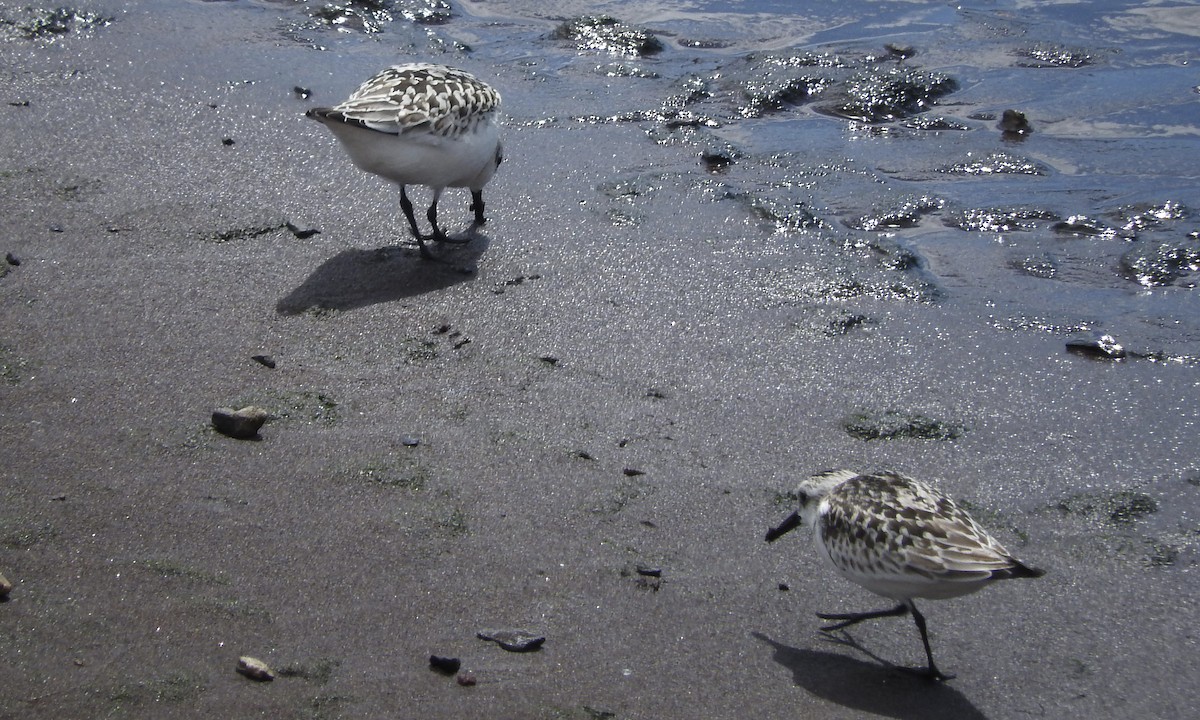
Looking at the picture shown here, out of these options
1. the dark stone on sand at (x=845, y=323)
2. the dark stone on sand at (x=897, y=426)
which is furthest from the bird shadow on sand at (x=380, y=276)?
the dark stone on sand at (x=897, y=426)

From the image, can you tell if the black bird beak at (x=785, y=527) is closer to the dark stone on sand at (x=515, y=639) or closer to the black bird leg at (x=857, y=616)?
the black bird leg at (x=857, y=616)

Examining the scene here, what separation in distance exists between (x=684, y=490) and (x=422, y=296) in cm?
199

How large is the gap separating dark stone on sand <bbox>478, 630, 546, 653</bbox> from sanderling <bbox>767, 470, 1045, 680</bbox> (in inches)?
38.0

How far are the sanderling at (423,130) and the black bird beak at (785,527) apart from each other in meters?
2.72

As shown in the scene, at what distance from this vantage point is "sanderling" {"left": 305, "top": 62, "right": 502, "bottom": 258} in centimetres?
617

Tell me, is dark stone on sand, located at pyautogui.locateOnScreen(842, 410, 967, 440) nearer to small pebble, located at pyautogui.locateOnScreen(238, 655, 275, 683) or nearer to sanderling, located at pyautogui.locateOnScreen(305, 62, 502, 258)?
sanderling, located at pyautogui.locateOnScreen(305, 62, 502, 258)

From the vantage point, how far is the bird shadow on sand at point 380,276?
18.9ft

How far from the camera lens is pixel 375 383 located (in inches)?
200

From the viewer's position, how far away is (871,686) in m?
3.79

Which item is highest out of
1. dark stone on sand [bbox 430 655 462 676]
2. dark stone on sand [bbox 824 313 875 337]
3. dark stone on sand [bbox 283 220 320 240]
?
dark stone on sand [bbox 824 313 875 337]

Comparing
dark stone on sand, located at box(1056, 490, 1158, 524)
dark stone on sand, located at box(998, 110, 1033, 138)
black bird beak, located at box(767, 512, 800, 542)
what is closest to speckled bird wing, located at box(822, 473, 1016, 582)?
black bird beak, located at box(767, 512, 800, 542)

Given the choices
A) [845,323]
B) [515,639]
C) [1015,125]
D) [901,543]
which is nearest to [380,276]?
[845,323]

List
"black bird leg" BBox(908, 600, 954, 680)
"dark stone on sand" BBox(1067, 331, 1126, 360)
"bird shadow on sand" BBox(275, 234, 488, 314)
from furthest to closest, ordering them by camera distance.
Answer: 1. "bird shadow on sand" BBox(275, 234, 488, 314)
2. "dark stone on sand" BBox(1067, 331, 1126, 360)
3. "black bird leg" BBox(908, 600, 954, 680)

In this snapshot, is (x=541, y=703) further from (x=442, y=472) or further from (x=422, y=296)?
(x=422, y=296)
